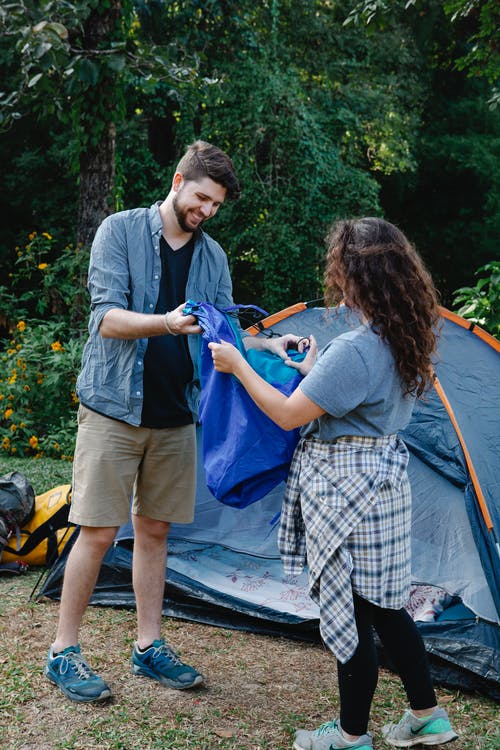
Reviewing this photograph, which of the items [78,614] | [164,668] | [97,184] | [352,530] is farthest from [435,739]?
[97,184]

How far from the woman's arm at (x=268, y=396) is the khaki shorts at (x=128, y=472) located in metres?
0.50

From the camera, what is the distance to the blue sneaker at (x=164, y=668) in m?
2.54

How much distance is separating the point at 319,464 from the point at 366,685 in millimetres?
574

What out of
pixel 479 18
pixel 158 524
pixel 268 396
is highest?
pixel 479 18

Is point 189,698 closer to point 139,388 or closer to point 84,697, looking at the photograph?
point 84,697

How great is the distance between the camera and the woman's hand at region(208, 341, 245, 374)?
2.08 m

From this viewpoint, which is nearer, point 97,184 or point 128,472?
point 128,472

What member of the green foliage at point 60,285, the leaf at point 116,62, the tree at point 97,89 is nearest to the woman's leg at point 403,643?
the leaf at point 116,62

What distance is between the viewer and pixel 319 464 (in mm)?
2082

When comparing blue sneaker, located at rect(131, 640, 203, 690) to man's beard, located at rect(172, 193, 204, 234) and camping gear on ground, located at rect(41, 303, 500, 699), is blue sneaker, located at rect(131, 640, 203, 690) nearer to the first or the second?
camping gear on ground, located at rect(41, 303, 500, 699)

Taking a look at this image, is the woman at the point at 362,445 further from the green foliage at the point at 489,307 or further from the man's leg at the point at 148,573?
the green foliage at the point at 489,307

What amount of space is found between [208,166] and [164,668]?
160 cm

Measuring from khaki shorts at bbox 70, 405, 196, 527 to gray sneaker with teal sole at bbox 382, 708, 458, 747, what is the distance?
92cm

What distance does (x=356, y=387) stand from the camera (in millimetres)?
1938
